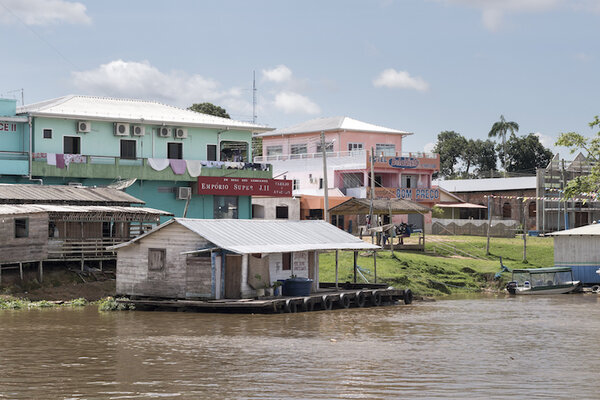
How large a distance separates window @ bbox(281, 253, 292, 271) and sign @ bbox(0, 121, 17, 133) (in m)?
19.1

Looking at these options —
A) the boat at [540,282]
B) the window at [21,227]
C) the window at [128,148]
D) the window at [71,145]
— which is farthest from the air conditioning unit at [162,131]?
the boat at [540,282]

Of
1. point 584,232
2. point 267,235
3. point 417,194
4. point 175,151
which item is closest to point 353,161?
point 417,194

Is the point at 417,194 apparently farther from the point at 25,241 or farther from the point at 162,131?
the point at 25,241

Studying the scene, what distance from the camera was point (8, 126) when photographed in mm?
47312

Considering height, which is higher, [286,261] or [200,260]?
[200,260]

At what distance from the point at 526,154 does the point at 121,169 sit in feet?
217

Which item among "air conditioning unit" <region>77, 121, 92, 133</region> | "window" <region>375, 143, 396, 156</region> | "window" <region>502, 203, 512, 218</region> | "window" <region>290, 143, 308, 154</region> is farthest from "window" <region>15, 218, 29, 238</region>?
"window" <region>502, 203, 512, 218</region>

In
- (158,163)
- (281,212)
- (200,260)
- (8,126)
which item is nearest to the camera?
(200,260)

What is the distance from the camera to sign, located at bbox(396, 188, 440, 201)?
6606cm

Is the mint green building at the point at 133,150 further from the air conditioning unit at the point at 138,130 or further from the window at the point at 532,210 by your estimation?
Answer: the window at the point at 532,210

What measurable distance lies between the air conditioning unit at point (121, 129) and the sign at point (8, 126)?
18.7 ft

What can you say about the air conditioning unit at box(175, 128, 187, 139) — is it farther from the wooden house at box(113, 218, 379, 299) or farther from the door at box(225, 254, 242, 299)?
the door at box(225, 254, 242, 299)

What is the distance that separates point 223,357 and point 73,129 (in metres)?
29.8

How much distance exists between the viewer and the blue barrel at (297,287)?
35.7 m
